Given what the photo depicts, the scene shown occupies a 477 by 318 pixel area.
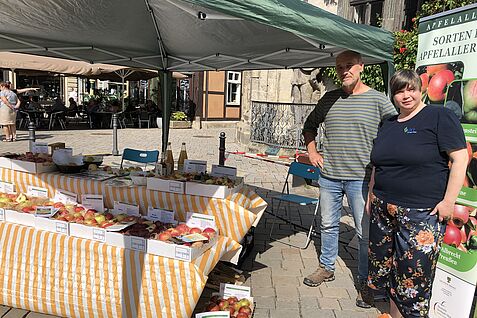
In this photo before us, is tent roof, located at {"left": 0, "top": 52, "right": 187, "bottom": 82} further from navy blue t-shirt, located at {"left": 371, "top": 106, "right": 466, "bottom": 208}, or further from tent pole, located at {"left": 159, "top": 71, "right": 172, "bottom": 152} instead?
navy blue t-shirt, located at {"left": 371, "top": 106, "right": 466, "bottom": 208}

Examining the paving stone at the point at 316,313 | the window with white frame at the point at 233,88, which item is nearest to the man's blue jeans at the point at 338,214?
the paving stone at the point at 316,313

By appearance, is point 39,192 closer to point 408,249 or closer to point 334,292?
point 334,292

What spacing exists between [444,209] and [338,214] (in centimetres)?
121

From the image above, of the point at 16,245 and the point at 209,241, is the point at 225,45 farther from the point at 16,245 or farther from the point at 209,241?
the point at 16,245

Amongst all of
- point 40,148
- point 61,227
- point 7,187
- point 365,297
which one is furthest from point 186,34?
point 365,297

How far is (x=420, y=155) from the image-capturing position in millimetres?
2396

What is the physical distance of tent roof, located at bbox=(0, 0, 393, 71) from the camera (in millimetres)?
2645

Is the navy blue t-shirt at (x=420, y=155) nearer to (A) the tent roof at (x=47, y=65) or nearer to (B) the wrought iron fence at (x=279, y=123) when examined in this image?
(B) the wrought iron fence at (x=279, y=123)

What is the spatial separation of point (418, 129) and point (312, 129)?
4.20 feet

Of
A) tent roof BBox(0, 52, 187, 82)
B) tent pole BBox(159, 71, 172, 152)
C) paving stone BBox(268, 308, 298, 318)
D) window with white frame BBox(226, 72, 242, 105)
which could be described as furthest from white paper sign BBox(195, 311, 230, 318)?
window with white frame BBox(226, 72, 242, 105)

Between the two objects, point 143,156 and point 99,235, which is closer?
point 99,235

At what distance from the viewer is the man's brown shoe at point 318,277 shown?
362 cm

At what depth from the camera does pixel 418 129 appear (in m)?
2.42

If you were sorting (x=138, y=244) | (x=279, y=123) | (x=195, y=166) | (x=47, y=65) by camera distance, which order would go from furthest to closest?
1. (x=47, y=65)
2. (x=279, y=123)
3. (x=195, y=166)
4. (x=138, y=244)
